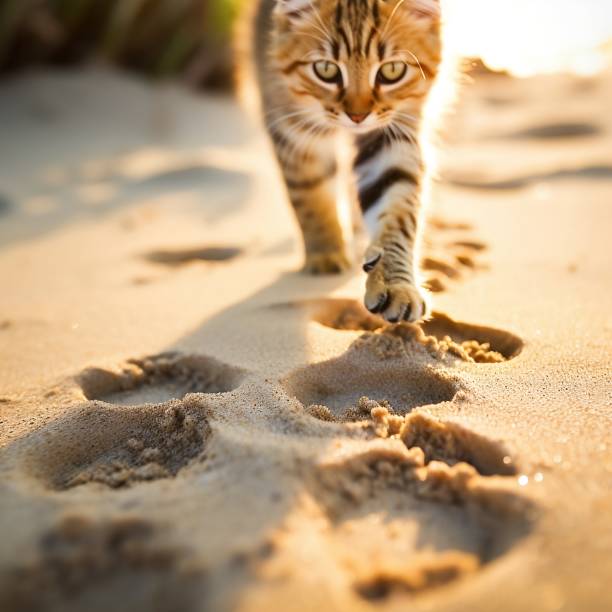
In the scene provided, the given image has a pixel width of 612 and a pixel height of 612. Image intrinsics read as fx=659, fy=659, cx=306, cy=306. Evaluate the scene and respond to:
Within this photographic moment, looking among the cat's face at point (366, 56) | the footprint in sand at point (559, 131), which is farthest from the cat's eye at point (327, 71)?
the footprint in sand at point (559, 131)

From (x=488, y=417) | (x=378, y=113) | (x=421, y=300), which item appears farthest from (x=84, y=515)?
(x=378, y=113)

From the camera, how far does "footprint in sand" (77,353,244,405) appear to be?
1458 millimetres

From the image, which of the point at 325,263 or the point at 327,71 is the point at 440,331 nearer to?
the point at 325,263

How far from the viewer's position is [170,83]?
19.5 ft

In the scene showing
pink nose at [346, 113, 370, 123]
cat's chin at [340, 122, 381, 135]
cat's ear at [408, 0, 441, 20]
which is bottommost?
cat's chin at [340, 122, 381, 135]

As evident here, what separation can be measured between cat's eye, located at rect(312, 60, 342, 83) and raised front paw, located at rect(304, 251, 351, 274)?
587mm

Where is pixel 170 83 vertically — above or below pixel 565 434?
above

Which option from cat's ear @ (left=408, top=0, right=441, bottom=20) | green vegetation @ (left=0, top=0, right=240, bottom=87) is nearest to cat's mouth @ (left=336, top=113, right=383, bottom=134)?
cat's ear @ (left=408, top=0, right=441, bottom=20)

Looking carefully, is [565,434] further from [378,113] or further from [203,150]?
[203,150]

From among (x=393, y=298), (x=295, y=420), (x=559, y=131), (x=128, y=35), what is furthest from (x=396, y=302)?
(x=128, y=35)

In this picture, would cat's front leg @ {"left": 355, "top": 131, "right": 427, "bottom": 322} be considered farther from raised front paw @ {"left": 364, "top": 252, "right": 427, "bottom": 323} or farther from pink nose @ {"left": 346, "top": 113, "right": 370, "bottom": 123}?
pink nose @ {"left": 346, "top": 113, "right": 370, "bottom": 123}

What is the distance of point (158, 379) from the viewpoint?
5.03 feet

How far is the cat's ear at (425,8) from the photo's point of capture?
73.4 inches

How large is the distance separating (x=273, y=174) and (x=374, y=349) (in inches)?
101
